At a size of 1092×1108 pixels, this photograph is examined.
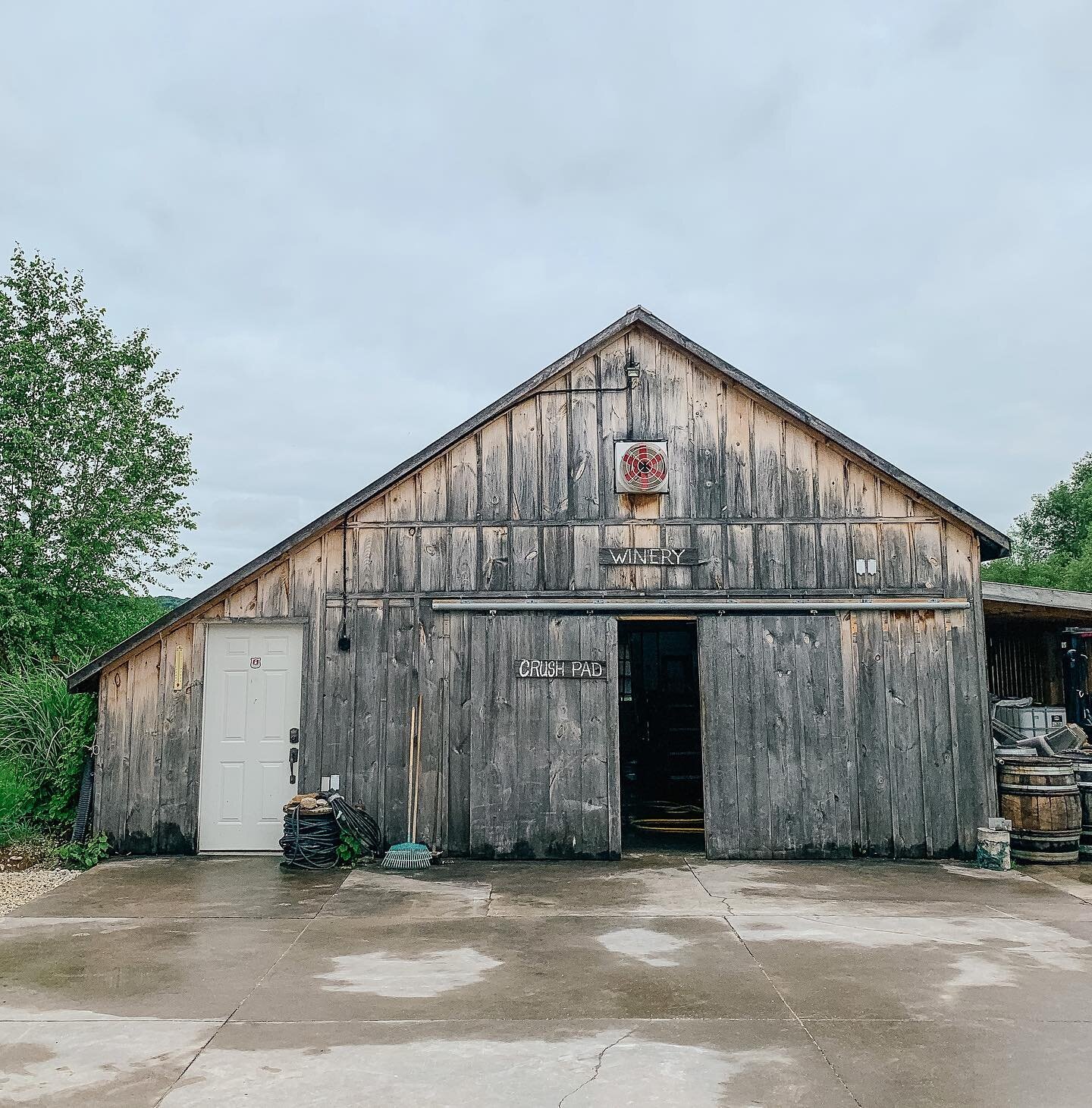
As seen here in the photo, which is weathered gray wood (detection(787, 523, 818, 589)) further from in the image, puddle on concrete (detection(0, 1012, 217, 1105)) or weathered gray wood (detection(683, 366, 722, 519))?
puddle on concrete (detection(0, 1012, 217, 1105))

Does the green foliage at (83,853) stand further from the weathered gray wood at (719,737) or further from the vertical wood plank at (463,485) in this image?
the weathered gray wood at (719,737)

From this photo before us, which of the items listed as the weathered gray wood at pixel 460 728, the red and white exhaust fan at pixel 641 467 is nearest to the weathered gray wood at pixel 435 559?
the weathered gray wood at pixel 460 728

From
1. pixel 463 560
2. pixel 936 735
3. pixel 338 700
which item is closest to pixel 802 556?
pixel 936 735

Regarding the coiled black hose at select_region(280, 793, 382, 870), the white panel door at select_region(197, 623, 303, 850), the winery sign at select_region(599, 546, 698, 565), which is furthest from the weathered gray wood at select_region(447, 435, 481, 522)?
the coiled black hose at select_region(280, 793, 382, 870)

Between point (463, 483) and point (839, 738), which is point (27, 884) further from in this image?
point (839, 738)

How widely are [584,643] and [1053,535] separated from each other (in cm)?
4505

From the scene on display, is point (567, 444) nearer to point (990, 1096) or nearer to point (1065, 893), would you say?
point (1065, 893)

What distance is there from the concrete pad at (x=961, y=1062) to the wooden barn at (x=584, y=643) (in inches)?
179

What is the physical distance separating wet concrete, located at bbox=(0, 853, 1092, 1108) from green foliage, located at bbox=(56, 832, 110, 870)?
1.75ft

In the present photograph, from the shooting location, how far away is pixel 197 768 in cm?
959

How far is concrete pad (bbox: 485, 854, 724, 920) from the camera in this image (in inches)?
292

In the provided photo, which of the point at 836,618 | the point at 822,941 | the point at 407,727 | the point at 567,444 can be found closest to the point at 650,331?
the point at 567,444

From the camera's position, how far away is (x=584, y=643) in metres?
9.59

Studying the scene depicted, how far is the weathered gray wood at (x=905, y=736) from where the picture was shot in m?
9.35
